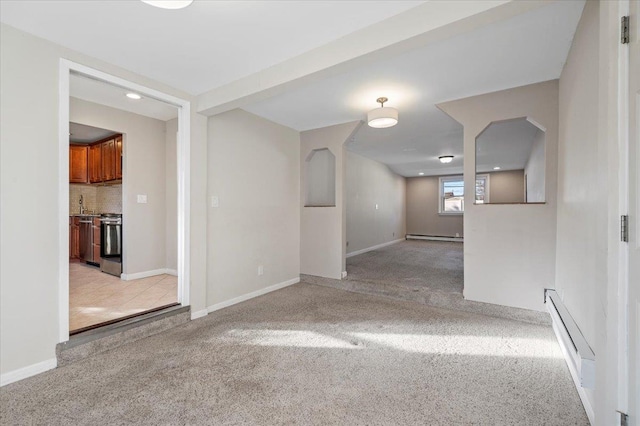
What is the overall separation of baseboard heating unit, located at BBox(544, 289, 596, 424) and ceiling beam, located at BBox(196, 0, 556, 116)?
1.87m

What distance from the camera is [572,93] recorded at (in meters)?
2.24

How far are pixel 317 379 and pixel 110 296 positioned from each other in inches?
109

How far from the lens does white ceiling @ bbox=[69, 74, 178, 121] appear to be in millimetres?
3094

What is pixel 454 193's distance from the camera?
950 cm

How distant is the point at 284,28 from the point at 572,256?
275 cm

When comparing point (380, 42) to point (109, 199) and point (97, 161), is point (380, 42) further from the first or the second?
point (109, 199)

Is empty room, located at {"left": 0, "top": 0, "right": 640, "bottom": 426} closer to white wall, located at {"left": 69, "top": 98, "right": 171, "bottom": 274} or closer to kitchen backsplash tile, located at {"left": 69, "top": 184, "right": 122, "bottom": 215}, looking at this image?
white wall, located at {"left": 69, "top": 98, "right": 171, "bottom": 274}

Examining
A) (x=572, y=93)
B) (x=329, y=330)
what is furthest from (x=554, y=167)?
(x=329, y=330)

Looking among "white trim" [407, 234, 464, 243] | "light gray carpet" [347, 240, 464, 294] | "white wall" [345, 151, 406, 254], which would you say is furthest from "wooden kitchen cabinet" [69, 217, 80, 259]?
"white trim" [407, 234, 464, 243]


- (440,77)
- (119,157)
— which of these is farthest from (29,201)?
(440,77)

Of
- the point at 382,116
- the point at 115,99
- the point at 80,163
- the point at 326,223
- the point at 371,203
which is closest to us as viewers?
the point at 382,116

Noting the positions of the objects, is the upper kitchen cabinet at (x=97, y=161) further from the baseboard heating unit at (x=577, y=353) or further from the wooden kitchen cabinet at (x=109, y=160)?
the baseboard heating unit at (x=577, y=353)

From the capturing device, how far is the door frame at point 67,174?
Answer: 7.13ft

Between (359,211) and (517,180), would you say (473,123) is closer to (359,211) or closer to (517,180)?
(359,211)
